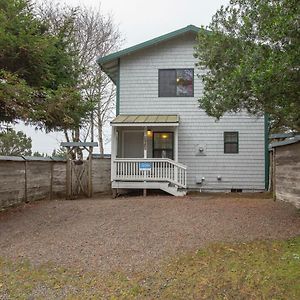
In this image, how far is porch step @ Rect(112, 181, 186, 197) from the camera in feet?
47.3

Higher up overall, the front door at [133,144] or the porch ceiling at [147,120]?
the porch ceiling at [147,120]

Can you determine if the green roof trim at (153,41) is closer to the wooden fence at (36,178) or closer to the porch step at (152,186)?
the wooden fence at (36,178)

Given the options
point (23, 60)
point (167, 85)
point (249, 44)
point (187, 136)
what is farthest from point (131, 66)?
point (249, 44)

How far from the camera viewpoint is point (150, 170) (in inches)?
575

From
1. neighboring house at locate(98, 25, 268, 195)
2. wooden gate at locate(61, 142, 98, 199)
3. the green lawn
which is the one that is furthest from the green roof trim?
the green lawn

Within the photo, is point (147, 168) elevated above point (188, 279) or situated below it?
above

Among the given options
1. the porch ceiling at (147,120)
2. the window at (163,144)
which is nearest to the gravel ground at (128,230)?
the porch ceiling at (147,120)

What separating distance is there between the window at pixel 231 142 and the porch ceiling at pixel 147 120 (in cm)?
243

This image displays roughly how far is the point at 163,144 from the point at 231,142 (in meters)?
3.01

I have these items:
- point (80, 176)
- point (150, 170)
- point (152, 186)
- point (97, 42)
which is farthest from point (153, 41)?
point (97, 42)

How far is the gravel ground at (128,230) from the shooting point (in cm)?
631

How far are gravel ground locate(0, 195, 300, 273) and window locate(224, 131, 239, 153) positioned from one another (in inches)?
195

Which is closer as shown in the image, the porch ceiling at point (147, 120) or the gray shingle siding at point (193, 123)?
the porch ceiling at point (147, 120)

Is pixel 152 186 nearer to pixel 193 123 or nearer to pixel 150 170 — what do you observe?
pixel 150 170
